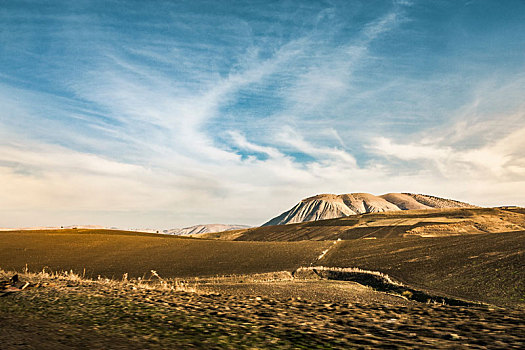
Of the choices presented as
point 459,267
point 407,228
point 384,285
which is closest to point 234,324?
point 384,285

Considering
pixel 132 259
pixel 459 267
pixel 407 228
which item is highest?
pixel 407 228

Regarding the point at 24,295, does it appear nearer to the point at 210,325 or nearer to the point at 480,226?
the point at 210,325

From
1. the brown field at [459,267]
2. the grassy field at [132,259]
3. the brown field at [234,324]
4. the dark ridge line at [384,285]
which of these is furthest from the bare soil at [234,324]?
the grassy field at [132,259]

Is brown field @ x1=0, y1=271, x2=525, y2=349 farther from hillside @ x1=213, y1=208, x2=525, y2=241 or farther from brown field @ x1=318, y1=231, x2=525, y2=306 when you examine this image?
hillside @ x1=213, y1=208, x2=525, y2=241

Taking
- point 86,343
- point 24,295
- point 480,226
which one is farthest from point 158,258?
point 480,226

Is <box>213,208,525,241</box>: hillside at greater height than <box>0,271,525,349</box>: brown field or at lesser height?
greater

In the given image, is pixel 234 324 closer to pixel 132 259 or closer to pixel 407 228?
pixel 132 259

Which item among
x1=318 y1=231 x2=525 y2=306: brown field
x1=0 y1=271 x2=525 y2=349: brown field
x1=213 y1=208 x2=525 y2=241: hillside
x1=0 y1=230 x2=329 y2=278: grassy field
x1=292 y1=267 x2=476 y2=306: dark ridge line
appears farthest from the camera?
x1=213 y1=208 x2=525 y2=241: hillside

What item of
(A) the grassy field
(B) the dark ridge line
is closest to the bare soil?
(B) the dark ridge line

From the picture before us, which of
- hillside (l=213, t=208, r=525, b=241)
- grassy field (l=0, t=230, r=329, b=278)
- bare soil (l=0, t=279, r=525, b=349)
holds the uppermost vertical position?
hillside (l=213, t=208, r=525, b=241)

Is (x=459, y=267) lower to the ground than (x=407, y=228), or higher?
lower

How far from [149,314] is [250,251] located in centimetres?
3960

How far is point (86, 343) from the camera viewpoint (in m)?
5.35

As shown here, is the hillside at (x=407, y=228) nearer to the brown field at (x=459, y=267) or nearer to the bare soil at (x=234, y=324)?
the brown field at (x=459, y=267)
